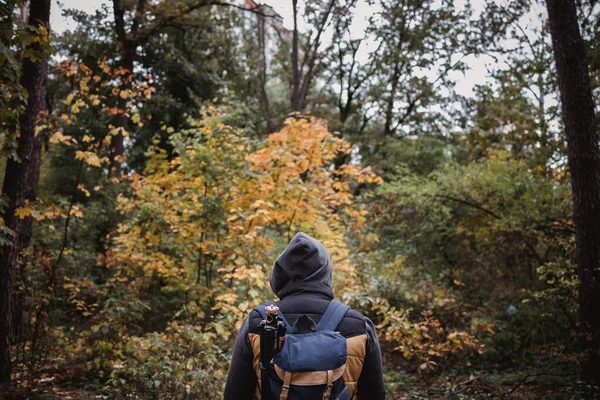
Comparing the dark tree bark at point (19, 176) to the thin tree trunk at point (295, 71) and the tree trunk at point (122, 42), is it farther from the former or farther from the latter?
A: the thin tree trunk at point (295, 71)

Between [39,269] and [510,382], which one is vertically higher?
[39,269]

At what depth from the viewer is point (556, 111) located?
390 inches

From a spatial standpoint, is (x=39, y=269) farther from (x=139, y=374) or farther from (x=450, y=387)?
(x=450, y=387)

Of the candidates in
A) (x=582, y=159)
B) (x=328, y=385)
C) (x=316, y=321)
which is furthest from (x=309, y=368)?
(x=582, y=159)

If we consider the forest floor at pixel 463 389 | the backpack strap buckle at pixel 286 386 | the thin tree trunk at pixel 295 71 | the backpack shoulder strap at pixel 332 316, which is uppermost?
the thin tree trunk at pixel 295 71

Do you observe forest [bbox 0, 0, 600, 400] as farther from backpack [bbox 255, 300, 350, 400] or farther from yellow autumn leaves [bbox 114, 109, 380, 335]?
backpack [bbox 255, 300, 350, 400]

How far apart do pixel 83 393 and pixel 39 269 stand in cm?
253

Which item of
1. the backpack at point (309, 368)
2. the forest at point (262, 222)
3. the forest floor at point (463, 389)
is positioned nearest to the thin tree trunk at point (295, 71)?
the forest at point (262, 222)

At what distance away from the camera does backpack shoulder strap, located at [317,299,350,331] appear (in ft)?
7.73

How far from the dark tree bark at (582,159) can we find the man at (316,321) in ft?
15.7

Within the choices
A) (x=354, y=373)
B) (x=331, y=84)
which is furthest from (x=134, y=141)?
(x=354, y=373)

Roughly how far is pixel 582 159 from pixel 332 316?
5443 millimetres

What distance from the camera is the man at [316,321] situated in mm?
2381

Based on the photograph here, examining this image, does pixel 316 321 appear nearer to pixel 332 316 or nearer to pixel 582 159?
pixel 332 316
